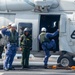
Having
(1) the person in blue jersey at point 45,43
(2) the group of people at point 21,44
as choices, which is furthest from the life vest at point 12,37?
(1) the person in blue jersey at point 45,43

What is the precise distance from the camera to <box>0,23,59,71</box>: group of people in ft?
42.7

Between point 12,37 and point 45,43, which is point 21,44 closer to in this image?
point 12,37

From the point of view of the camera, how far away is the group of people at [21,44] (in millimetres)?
13008

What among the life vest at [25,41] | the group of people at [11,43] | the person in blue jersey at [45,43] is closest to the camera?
the group of people at [11,43]

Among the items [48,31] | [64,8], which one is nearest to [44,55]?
[48,31]

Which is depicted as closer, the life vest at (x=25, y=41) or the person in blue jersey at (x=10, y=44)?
the person in blue jersey at (x=10, y=44)

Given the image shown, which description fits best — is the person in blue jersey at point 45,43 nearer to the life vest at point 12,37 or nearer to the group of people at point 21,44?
the group of people at point 21,44

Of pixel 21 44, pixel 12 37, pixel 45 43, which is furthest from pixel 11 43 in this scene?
pixel 45 43

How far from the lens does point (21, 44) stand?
536 inches

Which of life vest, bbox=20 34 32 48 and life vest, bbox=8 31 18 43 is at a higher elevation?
life vest, bbox=8 31 18 43

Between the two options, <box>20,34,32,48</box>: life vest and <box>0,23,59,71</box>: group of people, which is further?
<box>20,34,32,48</box>: life vest

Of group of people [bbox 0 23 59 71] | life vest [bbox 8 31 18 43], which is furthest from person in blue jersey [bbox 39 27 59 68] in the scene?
life vest [bbox 8 31 18 43]

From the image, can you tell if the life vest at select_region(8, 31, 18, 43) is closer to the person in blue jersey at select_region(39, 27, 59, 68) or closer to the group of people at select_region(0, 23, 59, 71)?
the group of people at select_region(0, 23, 59, 71)

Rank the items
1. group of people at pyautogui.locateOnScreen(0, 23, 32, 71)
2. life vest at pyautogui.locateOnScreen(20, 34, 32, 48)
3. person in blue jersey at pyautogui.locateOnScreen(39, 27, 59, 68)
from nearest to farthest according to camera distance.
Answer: group of people at pyautogui.locateOnScreen(0, 23, 32, 71) → life vest at pyautogui.locateOnScreen(20, 34, 32, 48) → person in blue jersey at pyautogui.locateOnScreen(39, 27, 59, 68)
